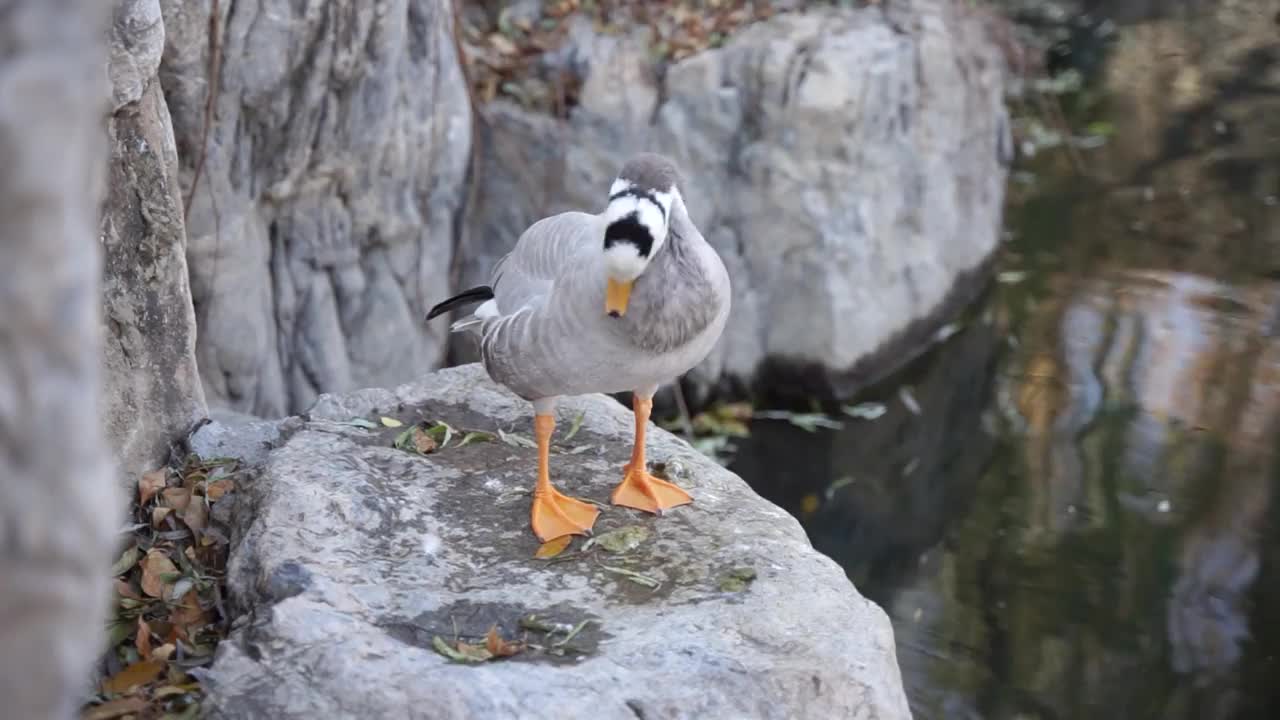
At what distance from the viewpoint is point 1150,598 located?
510cm

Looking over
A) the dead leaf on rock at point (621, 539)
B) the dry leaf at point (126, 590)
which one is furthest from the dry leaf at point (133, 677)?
the dead leaf on rock at point (621, 539)

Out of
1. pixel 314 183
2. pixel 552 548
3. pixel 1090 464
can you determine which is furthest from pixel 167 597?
pixel 1090 464

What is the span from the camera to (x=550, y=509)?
3.17m

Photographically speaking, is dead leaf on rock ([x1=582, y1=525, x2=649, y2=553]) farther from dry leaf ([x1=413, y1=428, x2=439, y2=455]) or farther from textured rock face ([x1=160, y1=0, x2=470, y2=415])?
textured rock face ([x1=160, y1=0, x2=470, y2=415])

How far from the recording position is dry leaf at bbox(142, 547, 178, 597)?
293 centimetres

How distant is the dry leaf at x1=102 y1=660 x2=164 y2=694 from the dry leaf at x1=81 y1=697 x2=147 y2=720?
50mm

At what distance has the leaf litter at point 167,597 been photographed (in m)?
2.61

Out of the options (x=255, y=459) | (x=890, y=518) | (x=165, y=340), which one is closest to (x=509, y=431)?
(x=255, y=459)

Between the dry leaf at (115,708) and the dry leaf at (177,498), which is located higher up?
the dry leaf at (177,498)

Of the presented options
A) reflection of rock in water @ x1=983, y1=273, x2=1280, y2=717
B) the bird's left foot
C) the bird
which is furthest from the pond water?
the bird

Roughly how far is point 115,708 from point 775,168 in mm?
4704

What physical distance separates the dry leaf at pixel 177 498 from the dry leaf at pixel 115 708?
27.7 inches

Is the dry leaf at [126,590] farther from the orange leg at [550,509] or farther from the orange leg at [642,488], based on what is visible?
the orange leg at [642,488]

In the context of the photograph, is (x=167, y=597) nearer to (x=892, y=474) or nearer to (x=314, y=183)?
(x=314, y=183)
